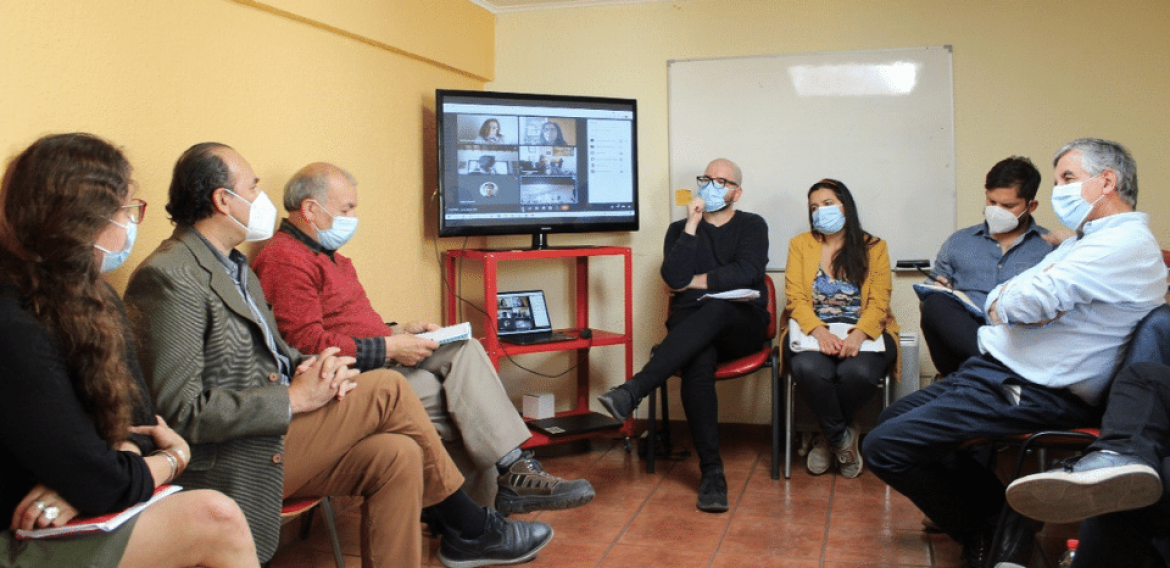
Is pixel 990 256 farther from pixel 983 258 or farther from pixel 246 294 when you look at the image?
pixel 246 294

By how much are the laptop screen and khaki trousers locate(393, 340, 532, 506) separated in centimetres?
107

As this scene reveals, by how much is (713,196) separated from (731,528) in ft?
4.87

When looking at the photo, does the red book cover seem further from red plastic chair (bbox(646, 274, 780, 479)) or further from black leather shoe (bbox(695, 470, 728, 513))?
red plastic chair (bbox(646, 274, 780, 479))

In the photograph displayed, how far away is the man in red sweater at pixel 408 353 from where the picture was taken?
2.89m

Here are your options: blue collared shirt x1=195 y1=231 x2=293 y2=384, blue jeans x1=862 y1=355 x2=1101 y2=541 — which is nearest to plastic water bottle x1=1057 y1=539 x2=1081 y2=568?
blue jeans x1=862 y1=355 x2=1101 y2=541

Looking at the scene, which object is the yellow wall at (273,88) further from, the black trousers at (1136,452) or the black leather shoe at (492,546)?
the black trousers at (1136,452)

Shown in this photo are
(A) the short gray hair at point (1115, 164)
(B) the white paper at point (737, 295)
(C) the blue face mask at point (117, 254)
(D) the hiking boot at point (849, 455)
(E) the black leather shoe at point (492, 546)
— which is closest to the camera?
(C) the blue face mask at point (117, 254)

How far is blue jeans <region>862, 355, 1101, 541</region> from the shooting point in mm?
2578

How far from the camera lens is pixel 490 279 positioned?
3947mm

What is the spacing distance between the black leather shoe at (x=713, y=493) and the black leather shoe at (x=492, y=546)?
78 cm

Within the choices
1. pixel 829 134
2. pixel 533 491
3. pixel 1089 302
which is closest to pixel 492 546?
pixel 533 491

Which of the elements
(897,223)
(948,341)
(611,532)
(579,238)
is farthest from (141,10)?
(897,223)

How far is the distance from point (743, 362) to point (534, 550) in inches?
55.0

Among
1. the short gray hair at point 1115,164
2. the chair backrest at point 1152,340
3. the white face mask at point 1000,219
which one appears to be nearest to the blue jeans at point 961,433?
the chair backrest at point 1152,340
